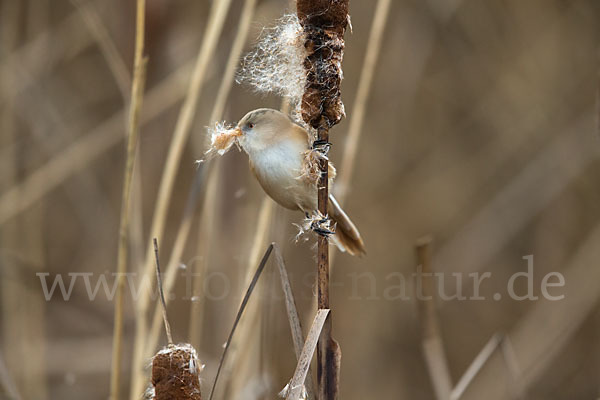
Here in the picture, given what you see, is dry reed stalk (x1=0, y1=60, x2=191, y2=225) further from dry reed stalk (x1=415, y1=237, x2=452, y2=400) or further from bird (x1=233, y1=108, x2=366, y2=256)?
dry reed stalk (x1=415, y1=237, x2=452, y2=400)

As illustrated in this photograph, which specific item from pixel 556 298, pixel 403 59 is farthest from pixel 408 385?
pixel 403 59

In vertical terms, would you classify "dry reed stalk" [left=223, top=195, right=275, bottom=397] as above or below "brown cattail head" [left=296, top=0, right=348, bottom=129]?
below

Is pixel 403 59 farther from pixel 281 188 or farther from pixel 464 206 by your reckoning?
pixel 281 188

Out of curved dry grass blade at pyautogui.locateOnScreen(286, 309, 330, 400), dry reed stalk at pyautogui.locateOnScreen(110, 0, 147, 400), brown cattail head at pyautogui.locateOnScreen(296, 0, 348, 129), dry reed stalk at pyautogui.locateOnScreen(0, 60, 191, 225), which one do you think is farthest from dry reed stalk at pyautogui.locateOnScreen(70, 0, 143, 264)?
curved dry grass blade at pyautogui.locateOnScreen(286, 309, 330, 400)

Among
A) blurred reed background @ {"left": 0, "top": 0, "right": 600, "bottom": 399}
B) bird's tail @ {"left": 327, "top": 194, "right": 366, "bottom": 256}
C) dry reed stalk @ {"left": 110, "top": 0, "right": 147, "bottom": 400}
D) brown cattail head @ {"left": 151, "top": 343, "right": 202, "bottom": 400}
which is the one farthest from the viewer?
blurred reed background @ {"left": 0, "top": 0, "right": 600, "bottom": 399}

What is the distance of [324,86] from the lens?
779mm

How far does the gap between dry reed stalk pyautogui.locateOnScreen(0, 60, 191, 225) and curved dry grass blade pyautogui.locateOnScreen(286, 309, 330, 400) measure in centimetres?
95

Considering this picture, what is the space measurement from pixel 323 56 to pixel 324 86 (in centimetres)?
4

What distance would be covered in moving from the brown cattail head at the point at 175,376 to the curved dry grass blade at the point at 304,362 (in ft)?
0.33

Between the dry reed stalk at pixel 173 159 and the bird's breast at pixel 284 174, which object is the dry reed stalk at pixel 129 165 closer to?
the dry reed stalk at pixel 173 159

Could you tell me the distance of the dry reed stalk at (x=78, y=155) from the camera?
5.02 ft

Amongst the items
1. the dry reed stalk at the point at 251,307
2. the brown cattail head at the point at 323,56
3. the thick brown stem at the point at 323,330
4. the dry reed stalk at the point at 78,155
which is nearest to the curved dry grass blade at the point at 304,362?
the thick brown stem at the point at 323,330

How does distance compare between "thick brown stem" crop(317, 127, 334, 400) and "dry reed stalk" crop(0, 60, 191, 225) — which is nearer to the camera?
"thick brown stem" crop(317, 127, 334, 400)

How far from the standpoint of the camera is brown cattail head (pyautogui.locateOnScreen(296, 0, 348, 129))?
76 centimetres
